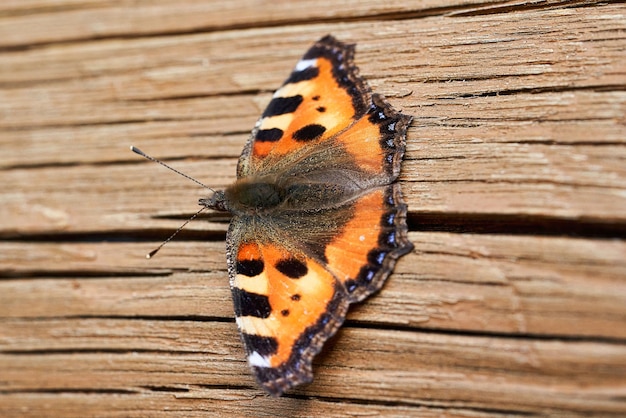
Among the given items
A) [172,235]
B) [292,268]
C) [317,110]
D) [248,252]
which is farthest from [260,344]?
[317,110]

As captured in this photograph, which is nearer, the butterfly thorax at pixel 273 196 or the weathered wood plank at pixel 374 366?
the weathered wood plank at pixel 374 366

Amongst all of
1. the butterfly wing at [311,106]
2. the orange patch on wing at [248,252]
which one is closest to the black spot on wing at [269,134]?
the butterfly wing at [311,106]

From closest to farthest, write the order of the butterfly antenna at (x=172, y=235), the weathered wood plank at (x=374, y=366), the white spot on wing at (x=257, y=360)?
the weathered wood plank at (x=374, y=366)
the white spot on wing at (x=257, y=360)
the butterfly antenna at (x=172, y=235)

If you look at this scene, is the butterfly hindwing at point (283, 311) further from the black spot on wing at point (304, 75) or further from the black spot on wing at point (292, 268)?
the black spot on wing at point (304, 75)

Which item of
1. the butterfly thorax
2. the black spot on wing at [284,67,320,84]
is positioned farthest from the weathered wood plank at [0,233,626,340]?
the black spot on wing at [284,67,320,84]

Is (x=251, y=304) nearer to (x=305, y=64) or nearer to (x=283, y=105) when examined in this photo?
(x=283, y=105)
